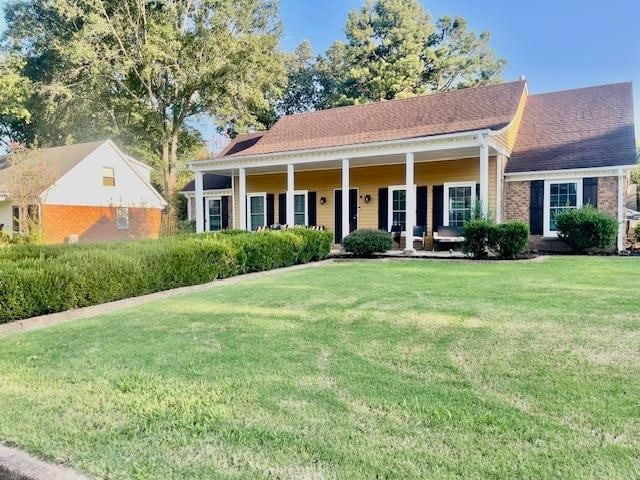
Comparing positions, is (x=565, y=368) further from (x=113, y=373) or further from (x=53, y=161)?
(x=53, y=161)

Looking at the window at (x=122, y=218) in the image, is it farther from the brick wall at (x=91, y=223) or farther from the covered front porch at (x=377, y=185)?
the covered front porch at (x=377, y=185)

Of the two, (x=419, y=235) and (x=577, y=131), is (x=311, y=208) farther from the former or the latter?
(x=577, y=131)

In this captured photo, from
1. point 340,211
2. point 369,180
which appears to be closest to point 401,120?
point 369,180

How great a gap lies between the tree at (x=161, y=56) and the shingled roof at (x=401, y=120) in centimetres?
537

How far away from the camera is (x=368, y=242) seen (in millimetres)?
13352

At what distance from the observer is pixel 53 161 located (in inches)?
907

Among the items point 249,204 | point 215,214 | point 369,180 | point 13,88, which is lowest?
point 215,214

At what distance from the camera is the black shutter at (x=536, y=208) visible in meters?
14.5

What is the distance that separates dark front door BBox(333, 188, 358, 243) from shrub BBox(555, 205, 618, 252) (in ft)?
23.3

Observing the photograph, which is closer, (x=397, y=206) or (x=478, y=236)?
(x=478, y=236)

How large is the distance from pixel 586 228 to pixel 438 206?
4592 mm

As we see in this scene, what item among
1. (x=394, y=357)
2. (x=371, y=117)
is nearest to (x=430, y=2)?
(x=371, y=117)

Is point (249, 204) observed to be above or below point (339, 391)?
above

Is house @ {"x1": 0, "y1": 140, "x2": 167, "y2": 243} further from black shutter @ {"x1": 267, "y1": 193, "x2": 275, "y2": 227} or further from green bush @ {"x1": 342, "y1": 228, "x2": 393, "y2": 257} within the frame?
green bush @ {"x1": 342, "y1": 228, "x2": 393, "y2": 257}
